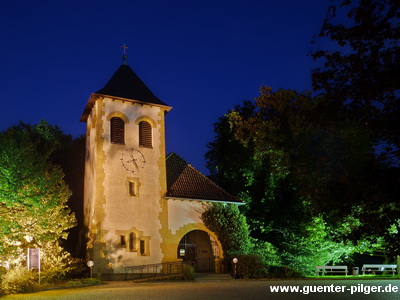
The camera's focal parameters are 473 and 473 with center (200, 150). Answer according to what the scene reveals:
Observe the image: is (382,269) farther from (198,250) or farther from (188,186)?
(188,186)

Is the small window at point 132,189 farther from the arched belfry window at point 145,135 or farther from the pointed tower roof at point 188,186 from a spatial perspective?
the arched belfry window at point 145,135

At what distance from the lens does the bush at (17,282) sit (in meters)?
16.9

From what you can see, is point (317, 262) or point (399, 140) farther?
point (317, 262)

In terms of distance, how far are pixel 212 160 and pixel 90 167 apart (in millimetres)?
12734

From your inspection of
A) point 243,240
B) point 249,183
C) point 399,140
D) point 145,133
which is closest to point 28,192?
point 145,133

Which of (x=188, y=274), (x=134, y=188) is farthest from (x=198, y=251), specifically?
(x=188, y=274)

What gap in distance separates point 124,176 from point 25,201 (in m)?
5.85

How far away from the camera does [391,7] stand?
8633 mm

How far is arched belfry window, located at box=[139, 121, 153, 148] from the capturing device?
88.5 feet

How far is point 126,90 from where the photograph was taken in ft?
89.6

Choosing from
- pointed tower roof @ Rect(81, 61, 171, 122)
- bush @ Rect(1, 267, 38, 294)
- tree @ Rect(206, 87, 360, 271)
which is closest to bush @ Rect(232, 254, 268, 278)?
tree @ Rect(206, 87, 360, 271)

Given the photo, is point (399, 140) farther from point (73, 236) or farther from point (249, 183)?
point (73, 236)

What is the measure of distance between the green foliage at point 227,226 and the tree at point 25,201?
7.62 metres

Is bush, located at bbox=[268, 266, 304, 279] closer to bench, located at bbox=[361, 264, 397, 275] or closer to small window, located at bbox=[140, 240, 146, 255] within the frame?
bench, located at bbox=[361, 264, 397, 275]
